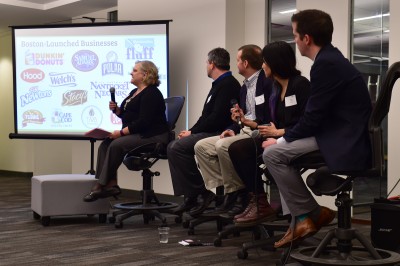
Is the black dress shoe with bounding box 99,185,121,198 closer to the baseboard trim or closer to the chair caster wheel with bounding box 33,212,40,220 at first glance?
the chair caster wheel with bounding box 33,212,40,220

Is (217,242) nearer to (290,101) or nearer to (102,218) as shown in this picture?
(290,101)

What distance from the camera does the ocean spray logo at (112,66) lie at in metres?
5.84

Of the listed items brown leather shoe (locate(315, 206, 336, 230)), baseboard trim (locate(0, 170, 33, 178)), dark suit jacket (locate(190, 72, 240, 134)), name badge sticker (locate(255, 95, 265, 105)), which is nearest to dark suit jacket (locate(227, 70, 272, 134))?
name badge sticker (locate(255, 95, 265, 105))

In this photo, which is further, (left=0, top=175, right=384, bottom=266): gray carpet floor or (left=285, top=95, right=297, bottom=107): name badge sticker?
(left=0, top=175, right=384, bottom=266): gray carpet floor

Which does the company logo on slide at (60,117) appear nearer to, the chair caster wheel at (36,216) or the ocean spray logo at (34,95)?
the ocean spray logo at (34,95)

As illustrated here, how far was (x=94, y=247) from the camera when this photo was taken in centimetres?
363

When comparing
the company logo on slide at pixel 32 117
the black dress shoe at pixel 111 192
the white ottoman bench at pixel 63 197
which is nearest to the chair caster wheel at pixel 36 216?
the white ottoman bench at pixel 63 197

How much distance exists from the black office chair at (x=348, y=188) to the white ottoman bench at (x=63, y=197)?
7.49ft

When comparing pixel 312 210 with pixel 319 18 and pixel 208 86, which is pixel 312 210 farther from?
pixel 208 86

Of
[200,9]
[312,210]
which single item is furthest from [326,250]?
[200,9]

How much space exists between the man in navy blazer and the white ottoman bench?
2.13 m

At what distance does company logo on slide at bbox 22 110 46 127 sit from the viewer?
612 centimetres

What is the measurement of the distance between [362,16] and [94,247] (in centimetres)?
294

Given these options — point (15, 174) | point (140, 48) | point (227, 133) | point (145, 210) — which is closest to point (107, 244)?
point (145, 210)
